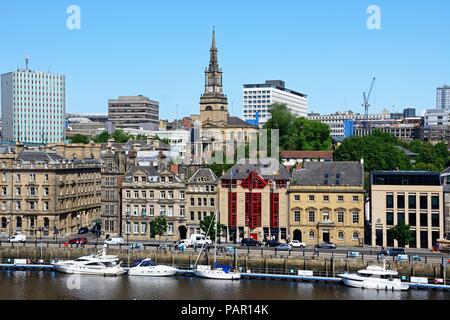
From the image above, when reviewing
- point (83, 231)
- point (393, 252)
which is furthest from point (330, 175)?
point (83, 231)

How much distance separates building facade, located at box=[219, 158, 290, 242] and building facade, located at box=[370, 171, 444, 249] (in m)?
9.18

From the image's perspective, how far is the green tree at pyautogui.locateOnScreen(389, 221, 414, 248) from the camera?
219ft

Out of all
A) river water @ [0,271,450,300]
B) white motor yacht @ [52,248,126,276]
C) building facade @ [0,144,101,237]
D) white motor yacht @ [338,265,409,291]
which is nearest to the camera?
river water @ [0,271,450,300]

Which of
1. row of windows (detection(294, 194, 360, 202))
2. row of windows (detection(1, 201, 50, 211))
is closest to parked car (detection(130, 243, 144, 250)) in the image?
row of windows (detection(294, 194, 360, 202))

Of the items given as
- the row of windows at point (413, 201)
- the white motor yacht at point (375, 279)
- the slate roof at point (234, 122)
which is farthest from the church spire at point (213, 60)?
the white motor yacht at point (375, 279)

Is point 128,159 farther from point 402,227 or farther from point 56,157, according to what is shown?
point 402,227

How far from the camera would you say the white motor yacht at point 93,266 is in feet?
198

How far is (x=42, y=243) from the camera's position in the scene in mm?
71750

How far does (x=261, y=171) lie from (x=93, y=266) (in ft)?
73.9

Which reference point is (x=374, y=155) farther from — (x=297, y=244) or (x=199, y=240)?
(x=199, y=240)

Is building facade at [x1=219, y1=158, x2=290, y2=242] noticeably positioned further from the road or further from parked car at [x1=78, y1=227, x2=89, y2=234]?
parked car at [x1=78, y1=227, x2=89, y2=234]

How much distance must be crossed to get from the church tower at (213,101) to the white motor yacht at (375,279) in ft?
290

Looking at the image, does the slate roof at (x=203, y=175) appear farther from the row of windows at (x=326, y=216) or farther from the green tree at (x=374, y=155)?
the green tree at (x=374, y=155)
